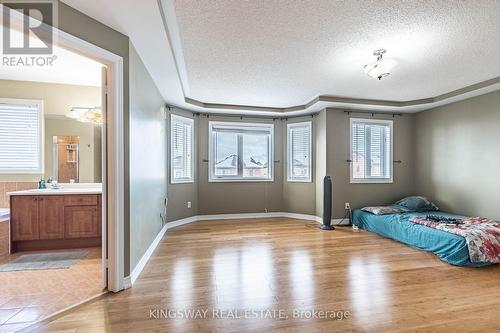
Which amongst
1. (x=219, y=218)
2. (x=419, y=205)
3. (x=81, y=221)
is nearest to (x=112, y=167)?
(x=81, y=221)

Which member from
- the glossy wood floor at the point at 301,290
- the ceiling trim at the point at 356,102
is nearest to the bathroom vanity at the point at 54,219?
the glossy wood floor at the point at 301,290

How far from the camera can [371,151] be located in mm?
4945

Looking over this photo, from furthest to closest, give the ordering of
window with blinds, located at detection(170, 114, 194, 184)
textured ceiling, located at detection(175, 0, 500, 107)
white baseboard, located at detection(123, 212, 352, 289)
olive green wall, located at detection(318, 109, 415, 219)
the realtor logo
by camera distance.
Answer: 1. olive green wall, located at detection(318, 109, 415, 219)
2. window with blinds, located at detection(170, 114, 194, 184)
3. white baseboard, located at detection(123, 212, 352, 289)
4. textured ceiling, located at detection(175, 0, 500, 107)
5. the realtor logo

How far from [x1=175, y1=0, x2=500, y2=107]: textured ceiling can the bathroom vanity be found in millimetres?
2404

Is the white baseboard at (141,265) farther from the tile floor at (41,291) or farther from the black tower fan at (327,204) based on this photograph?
the black tower fan at (327,204)

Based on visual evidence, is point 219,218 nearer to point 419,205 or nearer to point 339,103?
point 339,103

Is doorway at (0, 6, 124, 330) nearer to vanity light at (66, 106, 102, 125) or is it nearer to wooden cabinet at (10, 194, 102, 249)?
wooden cabinet at (10, 194, 102, 249)

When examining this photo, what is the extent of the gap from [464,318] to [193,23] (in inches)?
130

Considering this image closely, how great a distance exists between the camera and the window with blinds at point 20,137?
3.53 meters

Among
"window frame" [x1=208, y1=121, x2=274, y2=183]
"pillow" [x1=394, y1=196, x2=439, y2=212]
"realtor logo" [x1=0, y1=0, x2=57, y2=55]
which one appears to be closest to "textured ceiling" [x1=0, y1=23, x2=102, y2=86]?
"realtor logo" [x1=0, y1=0, x2=57, y2=55]

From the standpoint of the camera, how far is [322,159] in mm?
4758

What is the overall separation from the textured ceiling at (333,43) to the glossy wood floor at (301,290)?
97.0 inches

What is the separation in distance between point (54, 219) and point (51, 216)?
0.19ft

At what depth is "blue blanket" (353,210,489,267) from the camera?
2746 millimetres
